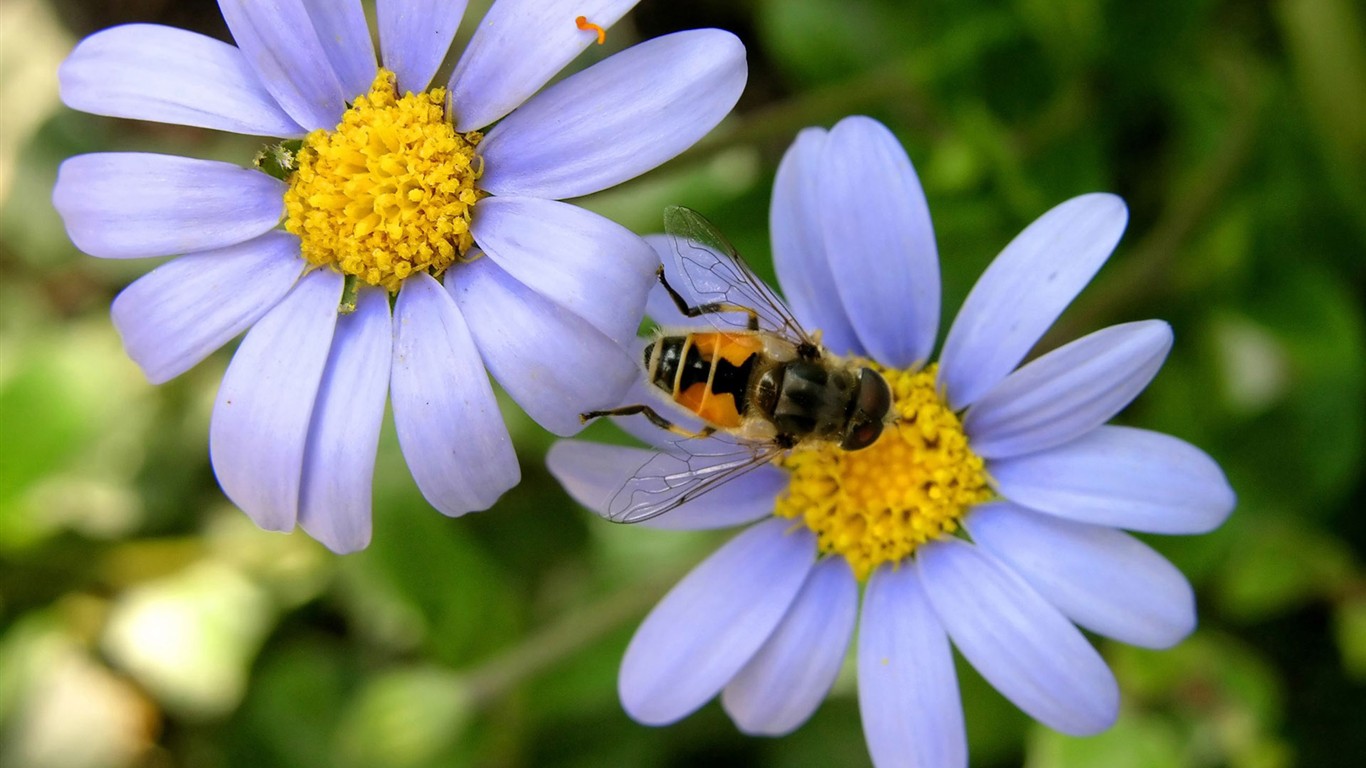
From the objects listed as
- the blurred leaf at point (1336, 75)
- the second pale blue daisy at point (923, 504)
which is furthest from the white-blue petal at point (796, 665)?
Result: the blurred leaf at point (1336, 75)

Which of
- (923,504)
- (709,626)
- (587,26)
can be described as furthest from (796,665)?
(587,26)

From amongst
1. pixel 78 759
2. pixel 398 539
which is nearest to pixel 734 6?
pixel 398 539

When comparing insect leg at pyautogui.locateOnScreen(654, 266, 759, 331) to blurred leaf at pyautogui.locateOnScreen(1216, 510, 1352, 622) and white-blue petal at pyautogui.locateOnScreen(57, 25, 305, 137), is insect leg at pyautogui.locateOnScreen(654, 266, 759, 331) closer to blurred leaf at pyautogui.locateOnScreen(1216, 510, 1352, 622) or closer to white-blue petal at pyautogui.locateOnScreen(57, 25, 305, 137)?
white-blue petal at pyautogui.locateOnScreen(57, 25, 305, 137)

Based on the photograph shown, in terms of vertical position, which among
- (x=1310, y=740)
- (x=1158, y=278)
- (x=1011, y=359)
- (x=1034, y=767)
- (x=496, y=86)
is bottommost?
(x=1310, y=740)

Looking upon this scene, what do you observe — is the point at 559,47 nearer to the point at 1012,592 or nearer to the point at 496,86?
the point at 496,86

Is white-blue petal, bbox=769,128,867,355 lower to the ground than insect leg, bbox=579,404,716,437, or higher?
higher

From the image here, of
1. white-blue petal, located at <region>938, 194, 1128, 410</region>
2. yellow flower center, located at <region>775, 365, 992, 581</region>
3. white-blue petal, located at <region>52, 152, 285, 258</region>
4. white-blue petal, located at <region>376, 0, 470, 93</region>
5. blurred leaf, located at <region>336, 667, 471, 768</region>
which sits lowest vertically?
blurred leaf, located at <region>336, 667, 471, 768</region>

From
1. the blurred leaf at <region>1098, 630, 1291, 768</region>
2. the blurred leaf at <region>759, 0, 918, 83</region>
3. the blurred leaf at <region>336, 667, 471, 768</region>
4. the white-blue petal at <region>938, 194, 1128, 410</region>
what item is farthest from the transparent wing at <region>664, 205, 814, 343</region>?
the blurred leaf at <region>1098, 630, 1291, 768</region>
